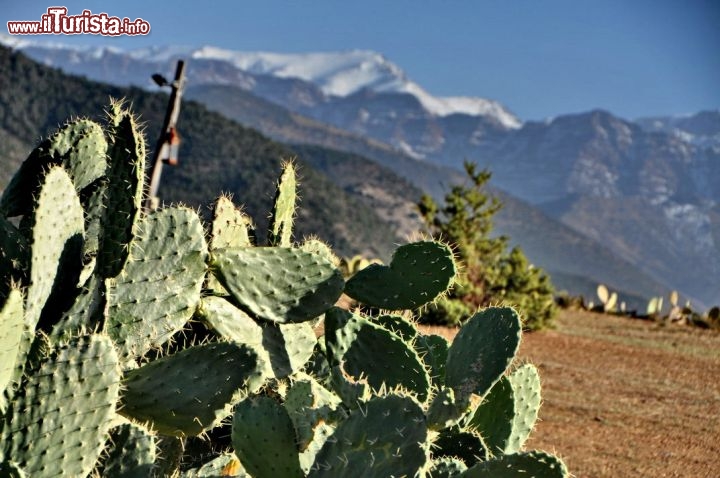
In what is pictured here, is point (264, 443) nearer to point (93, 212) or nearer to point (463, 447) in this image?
point (463, 447)

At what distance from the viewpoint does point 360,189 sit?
144875mm

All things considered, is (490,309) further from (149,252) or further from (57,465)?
(57,465)

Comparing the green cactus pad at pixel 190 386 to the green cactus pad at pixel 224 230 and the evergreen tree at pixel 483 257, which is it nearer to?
the green cactus pad at pixel 224 230

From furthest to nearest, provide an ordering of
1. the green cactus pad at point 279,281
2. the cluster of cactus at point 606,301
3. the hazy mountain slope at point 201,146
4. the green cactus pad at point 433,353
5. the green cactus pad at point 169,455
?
the hazy mountain slope at point 201,146 → the cluster of cactus at point 606,301 → the green cactus pad at point 433,353 → the green cactus pad at point 279,281 → the green cactus pad at point 169,455

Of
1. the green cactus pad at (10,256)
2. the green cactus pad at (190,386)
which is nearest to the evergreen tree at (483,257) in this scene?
the green cactus pad at (190,386)

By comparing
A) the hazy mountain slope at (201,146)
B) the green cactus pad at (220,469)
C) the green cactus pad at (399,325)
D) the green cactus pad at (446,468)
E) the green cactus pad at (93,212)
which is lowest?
the green cactus pad at (220,469)

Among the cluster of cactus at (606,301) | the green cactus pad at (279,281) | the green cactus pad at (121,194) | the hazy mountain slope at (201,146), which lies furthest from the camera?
the hazy mountain slope at (201,146)

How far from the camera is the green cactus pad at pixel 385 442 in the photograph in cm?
175

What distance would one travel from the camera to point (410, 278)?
107 inches

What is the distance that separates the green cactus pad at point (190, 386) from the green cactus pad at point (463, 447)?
1.84 ft

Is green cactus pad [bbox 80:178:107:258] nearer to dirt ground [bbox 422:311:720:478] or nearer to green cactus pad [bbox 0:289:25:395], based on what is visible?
green cactus pad [bbox 0:289:25:395]

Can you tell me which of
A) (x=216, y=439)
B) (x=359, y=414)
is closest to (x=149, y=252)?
(x=359, y=414)

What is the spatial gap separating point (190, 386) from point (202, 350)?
9 cm

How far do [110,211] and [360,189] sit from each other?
143 meters
